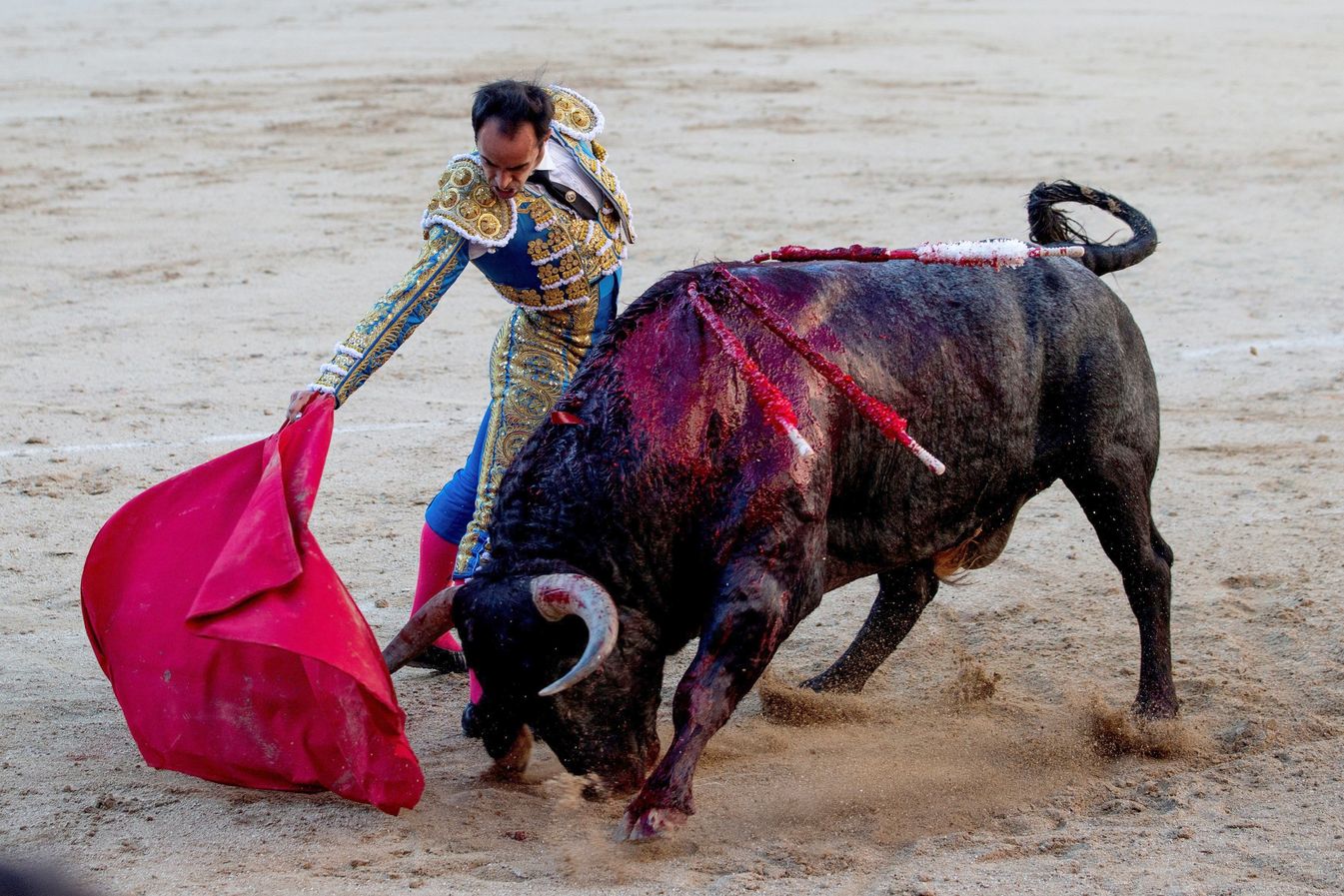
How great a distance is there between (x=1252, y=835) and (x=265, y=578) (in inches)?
81.2

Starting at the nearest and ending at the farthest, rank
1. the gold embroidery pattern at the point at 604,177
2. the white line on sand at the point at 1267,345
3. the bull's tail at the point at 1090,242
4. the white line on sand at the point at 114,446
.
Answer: the gold embroidery pattern at the point at 604,177 → the bull's tail at the point at 1090,242 → the white line on sand at the point at 114,446 → the white line on sand at the point at 1267,345

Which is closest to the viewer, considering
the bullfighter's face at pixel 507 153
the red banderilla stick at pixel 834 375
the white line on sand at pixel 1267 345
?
the red banderilla stick at pixel 834 375

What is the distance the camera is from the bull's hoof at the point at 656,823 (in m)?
3.12

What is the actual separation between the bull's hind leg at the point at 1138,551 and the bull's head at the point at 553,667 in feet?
3.93

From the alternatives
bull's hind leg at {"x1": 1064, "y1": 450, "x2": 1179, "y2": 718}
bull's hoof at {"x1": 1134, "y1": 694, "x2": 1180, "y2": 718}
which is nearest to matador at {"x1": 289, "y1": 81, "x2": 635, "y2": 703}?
bull's hind leg at {"x1": 1064, "y1": 450, "x2": 1179, "y2": 718}

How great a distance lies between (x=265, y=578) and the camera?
10.9 ft

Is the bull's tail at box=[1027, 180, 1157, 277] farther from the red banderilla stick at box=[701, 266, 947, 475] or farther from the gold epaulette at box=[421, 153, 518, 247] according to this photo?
the gold epaulette at box=[421, 153, 518, 247]

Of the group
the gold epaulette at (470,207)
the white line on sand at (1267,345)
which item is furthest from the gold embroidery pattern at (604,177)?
the white line on sand at (1267,345)

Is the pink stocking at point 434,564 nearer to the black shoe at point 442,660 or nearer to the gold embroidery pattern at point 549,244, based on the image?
the black shoe at point 442,660

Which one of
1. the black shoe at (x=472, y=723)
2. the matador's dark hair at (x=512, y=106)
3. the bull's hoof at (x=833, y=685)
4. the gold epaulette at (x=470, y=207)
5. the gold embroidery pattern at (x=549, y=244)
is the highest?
the matador's dark hair at (x=512, y=106)

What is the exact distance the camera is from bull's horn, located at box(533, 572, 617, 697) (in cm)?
298

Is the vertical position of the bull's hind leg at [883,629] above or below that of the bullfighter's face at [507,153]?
below

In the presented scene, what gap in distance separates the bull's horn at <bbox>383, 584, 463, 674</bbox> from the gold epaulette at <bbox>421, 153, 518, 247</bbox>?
30.5 inches

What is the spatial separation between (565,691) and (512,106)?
1.22m
